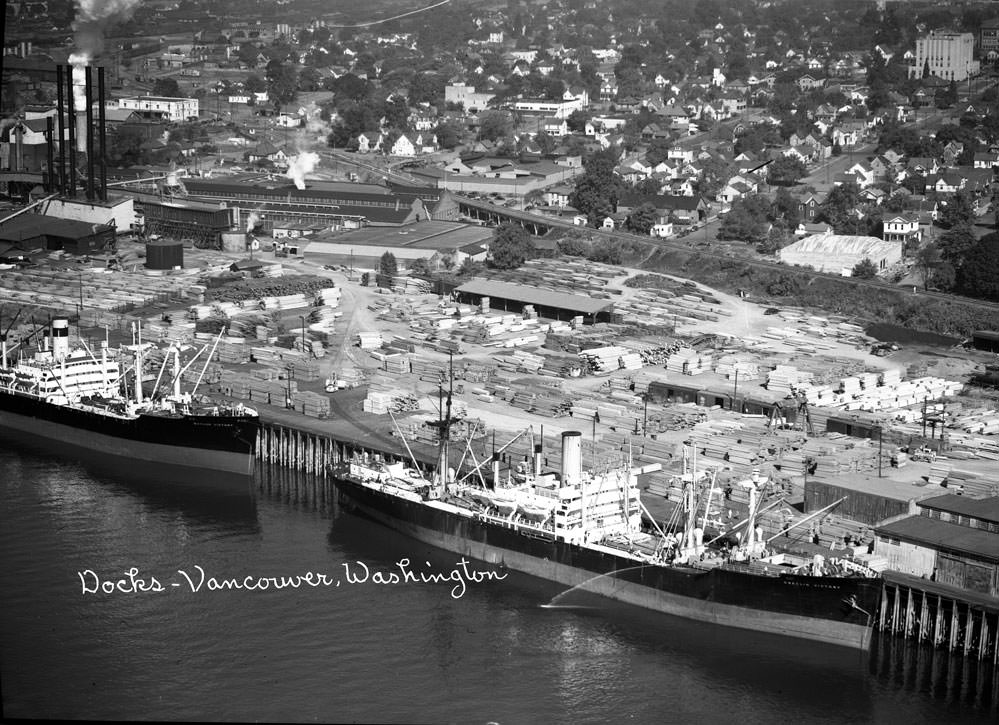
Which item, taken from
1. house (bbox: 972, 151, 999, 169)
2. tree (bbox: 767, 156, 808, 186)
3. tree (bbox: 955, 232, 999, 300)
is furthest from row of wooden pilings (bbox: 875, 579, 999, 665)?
house (bbox: 972, 151, 999, 169)

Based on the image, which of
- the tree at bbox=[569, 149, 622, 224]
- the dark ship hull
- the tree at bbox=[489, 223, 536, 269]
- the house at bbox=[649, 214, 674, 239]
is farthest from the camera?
the tree at bbox=[569, 149, 622, 224]

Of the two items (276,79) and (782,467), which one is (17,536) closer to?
(782,467)

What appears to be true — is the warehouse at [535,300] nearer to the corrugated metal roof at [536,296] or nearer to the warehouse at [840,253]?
the corrugated metal roof at [536,296]

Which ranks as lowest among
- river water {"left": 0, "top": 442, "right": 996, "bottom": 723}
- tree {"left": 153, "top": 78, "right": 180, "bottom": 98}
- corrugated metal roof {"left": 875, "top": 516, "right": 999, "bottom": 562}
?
river water {"left": 0, "top": 442, "right": 996, "bottom": 723}

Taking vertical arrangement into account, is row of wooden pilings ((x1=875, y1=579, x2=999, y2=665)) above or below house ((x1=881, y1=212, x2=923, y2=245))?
below

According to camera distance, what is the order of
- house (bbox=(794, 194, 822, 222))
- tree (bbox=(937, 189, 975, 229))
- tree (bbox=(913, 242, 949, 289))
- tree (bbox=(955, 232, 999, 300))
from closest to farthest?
1. tree (bbox=(955, 232, 999, 300))
2. tree (bbox=(913, 242, 949, 289))
3. tree (bbox=(937, 189, 975, 229))
4. house (bbox=(794, 194, 822, 222))

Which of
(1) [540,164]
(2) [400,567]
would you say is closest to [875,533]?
(2) [400,567]

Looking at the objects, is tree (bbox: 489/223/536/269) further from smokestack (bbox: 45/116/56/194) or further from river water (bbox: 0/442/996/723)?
river water (bbox: 0/442/996/723)

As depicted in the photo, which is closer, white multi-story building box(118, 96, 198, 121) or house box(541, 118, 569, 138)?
white multi-story building box(118, 96, 198, 121)
